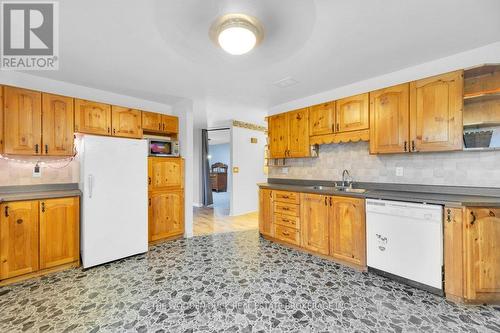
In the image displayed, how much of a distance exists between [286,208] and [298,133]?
126cm

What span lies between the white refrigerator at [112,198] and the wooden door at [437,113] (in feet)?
11.6

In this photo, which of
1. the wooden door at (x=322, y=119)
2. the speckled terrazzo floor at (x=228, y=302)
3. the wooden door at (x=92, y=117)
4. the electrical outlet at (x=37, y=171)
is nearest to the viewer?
the speckled terrazzo floor at (x=228, y=302)

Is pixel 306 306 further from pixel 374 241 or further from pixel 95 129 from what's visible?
pixel 95 129

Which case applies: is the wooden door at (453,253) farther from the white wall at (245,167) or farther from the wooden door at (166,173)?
the white wall at (245,167)

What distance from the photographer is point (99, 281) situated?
2.38 meters

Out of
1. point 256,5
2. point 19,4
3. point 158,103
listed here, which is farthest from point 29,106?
point 256,5

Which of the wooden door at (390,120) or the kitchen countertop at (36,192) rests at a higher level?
the wooden door at (390,120)

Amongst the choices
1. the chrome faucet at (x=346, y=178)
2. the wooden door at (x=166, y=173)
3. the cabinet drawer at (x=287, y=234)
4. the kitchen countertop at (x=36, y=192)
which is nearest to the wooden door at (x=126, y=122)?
the wooden door at (x=166, y=173)

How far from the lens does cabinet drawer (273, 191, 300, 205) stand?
3254mm

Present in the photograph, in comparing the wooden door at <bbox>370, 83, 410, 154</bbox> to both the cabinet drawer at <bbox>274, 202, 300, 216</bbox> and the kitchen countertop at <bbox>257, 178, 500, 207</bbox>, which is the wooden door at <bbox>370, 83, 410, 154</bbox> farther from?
the cabinet drawer at <bbox>274, 202, 300, 216</bbox>

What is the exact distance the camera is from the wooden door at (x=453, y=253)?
1938 mm

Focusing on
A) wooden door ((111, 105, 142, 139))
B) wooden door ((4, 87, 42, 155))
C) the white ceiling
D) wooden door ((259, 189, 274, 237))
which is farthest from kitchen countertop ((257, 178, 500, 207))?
wooden door ((4, 87, 42, 155))

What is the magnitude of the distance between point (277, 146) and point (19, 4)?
3.36 meters

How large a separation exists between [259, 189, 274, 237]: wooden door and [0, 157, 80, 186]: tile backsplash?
2.84m
